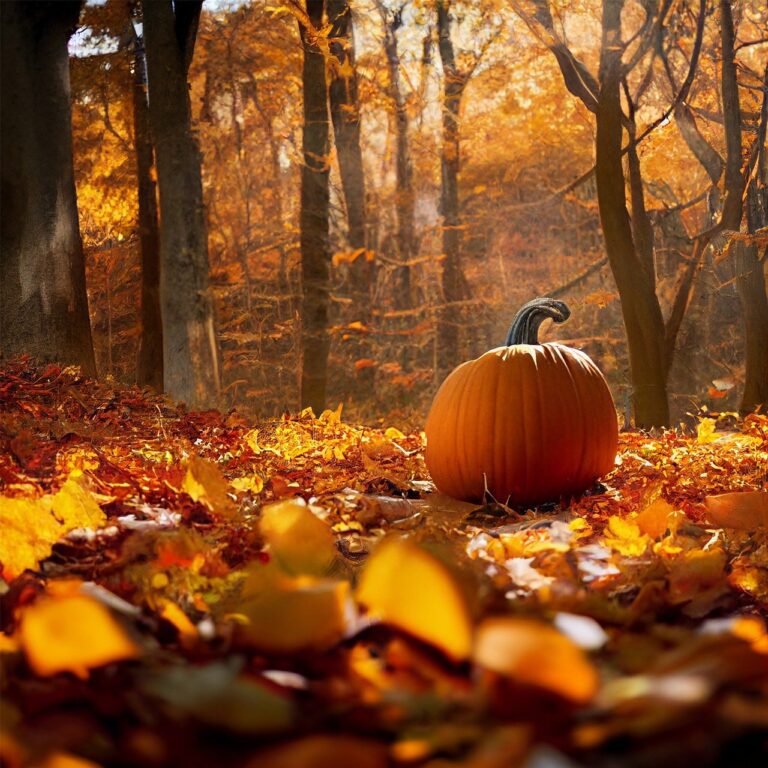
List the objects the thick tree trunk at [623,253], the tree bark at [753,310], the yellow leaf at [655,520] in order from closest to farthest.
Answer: the yellow leaf at [655,520] < the thick tree trunk at [623,253] < the tree bark at [753,310]

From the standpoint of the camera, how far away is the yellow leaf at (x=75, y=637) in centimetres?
67

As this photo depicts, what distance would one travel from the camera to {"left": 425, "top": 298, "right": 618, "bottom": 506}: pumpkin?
126 inches

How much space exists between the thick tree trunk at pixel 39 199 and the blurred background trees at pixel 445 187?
1416 millimetres

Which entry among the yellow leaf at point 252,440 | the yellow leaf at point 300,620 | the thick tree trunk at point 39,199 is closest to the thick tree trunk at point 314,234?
the thick tree trunk at point 39,199

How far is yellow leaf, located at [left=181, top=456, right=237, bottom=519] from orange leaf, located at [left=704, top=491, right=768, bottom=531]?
1354mm

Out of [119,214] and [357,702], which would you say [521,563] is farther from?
[119,214]

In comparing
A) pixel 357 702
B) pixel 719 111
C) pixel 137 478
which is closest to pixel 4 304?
pixel 137 478

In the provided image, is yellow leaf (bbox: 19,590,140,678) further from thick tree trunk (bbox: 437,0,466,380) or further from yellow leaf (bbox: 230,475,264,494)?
thick tree trunk (bbox: 437,0,466,380)

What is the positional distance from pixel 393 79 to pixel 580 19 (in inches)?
130

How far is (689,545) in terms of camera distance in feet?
6.14

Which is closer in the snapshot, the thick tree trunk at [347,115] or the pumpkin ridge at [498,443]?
the pumpkin ridge at [498,443]

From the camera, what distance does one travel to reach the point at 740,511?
7.48 ft

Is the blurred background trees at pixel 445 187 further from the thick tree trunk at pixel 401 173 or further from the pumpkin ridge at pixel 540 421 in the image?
the pumpkin ridge at pixel 540 421

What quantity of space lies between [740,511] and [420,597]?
1884mm
